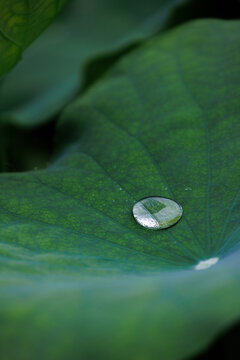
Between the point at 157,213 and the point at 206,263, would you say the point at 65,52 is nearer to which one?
the point at 157,213

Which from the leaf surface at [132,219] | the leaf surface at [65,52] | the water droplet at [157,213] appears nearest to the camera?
the leaf surface at [132,219]

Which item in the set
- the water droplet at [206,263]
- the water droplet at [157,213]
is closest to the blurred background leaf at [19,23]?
the water droplet at [157,213]

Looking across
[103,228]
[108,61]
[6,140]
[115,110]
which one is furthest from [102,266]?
[6,140]

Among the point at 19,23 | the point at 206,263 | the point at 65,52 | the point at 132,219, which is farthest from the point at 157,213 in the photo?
the point at 65,52

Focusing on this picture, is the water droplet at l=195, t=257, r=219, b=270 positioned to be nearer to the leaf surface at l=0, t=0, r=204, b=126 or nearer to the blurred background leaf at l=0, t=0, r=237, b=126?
the blurred background leaf at l=0, t=0, r=237, b=126

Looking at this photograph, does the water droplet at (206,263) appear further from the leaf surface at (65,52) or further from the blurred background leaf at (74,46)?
the leaf surface at (65,52)

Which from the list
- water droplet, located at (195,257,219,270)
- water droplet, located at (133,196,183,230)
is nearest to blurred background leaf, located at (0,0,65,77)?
water droplet, located at (133,196,183,230)
